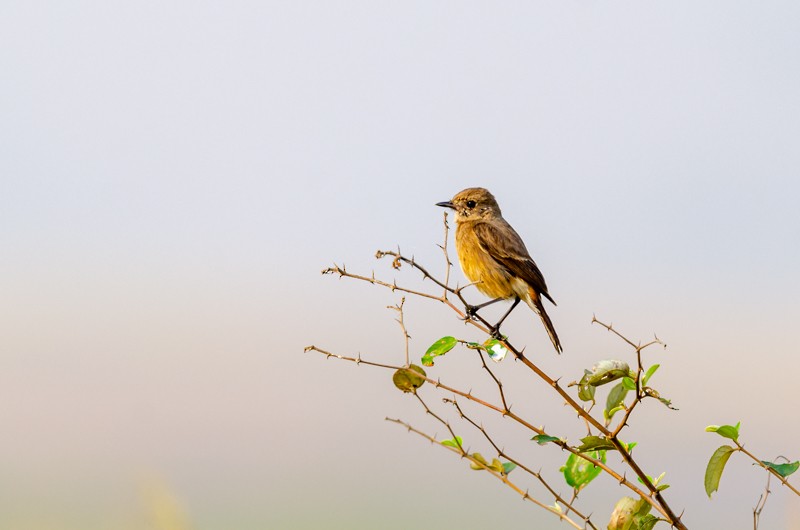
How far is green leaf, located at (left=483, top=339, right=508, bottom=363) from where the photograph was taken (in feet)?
10.3

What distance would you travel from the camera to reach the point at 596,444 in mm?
2760

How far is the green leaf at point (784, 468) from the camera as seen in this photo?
274 cm

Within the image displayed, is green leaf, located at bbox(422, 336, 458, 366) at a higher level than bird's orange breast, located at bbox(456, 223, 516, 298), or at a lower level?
lower

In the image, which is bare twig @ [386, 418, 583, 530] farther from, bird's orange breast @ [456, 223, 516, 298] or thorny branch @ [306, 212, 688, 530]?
bird's orange breast @ [456, 223, 516, 298]

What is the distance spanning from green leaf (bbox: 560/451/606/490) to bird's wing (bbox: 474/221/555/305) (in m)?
2.46

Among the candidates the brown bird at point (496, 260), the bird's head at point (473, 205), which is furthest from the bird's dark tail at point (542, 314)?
the bird's head at point (473, 205)

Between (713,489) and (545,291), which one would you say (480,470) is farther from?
(545,291)

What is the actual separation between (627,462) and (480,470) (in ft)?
1.82

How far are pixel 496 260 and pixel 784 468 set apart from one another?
129 inches

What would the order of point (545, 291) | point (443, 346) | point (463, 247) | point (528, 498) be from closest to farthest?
point (528, 498) < point (443, 346) < point (545, 291) < point (463, 247)

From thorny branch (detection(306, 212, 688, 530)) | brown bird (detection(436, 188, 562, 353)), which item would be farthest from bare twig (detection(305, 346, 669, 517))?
brown bird (detection(436, 188, 562, 353))

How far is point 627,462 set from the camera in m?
2.74

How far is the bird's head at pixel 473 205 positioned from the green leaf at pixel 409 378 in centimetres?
349

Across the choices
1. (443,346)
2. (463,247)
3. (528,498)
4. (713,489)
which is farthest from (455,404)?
(463,247)
